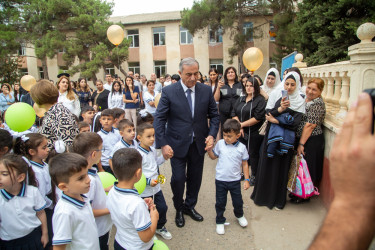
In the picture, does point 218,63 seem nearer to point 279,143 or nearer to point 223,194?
point 279,143

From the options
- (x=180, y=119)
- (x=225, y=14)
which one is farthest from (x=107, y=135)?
(x=225, y=14)

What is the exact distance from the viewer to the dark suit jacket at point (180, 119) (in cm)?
323

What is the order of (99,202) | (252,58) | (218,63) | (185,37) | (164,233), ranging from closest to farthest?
(99,202), (164,233), (252,58), (218,63), (185,37)

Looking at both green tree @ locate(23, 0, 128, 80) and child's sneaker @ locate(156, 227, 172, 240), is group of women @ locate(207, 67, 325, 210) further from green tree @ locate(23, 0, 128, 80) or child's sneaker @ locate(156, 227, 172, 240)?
green tree @ locate(23, 0, 128, 80)

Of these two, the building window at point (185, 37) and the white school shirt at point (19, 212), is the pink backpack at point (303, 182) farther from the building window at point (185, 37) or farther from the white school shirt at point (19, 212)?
the building window at point (185, 37)

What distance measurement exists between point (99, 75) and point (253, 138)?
23.5m

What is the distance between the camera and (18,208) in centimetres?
207

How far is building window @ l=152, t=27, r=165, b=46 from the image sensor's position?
77.7ft

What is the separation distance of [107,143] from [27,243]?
1.85 metres

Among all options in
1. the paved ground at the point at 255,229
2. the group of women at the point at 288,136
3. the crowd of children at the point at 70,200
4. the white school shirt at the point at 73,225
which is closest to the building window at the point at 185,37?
the group of women at the point at 288,136

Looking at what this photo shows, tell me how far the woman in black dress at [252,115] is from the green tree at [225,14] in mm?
14518

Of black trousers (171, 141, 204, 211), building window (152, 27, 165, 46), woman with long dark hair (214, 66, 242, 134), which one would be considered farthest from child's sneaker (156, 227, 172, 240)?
building window (152, 27, 165, 46)

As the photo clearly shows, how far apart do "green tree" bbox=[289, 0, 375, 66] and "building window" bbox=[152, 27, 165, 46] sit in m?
16.2

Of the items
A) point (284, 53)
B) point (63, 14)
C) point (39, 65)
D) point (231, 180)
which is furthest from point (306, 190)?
point (39, 65)
